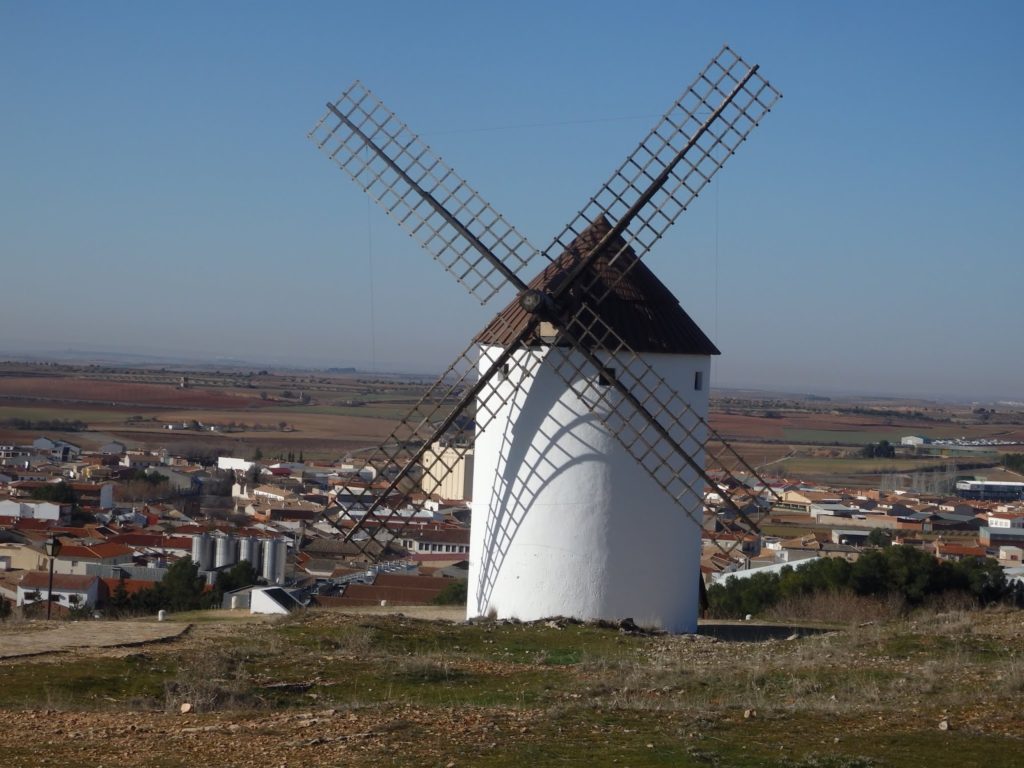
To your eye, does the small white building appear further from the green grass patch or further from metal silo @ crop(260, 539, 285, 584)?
the green grass patch

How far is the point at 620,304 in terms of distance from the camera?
17.4m

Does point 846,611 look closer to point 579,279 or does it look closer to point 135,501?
point 579,279

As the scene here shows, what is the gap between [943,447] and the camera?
5502 inches

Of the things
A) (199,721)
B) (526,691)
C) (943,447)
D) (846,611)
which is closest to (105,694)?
(199,721)

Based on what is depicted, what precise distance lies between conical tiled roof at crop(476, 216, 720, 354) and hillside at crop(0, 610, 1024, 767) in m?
3.77

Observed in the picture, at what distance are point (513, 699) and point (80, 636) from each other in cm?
514

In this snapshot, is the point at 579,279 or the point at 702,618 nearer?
the point at 579,279

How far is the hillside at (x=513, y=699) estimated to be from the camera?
8.59 metres

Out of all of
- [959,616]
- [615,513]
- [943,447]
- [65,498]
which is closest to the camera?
[959,616]

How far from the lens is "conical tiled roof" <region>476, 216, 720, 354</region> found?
678 inches

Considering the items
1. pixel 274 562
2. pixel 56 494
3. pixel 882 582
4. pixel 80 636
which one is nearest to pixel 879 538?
pixel 274 562

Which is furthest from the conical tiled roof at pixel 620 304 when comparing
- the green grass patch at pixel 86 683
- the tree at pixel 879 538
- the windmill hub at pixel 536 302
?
the tree at pixel 879 538

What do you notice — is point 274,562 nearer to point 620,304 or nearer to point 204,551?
point 204,551

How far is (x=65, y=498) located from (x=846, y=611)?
52.0 meters
